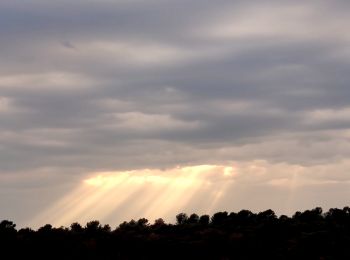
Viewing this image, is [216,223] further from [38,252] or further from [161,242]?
[38,252]

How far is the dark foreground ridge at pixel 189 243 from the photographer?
269 feet

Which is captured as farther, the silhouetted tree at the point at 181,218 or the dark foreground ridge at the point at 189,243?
the silhouetted tree at the point at 181,218

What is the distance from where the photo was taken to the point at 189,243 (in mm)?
88812

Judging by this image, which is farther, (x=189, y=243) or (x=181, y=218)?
(x=181, y=218)

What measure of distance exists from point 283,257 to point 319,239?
678 cm

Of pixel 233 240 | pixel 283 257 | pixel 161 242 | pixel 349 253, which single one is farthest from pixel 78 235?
pixel 349 253

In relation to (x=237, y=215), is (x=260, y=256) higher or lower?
lower

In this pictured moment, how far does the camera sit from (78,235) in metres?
96.1

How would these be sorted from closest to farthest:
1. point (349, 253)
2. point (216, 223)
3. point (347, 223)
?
point (349, 253)
point (347, 223)
point (216, 223)

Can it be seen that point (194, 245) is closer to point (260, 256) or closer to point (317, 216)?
point (260, 256)

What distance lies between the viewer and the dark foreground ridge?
8200cm

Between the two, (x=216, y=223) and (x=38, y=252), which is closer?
(x=38, y=252)

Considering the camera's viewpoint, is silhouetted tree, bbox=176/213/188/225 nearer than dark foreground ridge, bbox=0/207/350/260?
No

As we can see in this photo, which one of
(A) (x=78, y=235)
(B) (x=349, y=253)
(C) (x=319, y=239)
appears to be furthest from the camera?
(A) (x=78, y=235)
